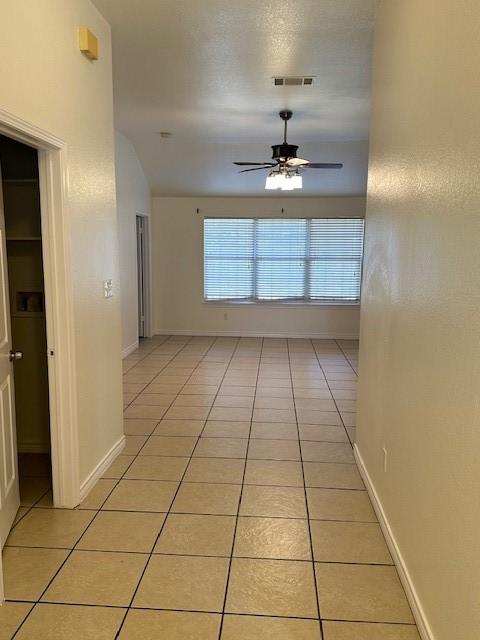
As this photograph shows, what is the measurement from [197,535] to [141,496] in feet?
1.76

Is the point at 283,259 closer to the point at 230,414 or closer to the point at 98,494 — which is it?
the point at 230,414

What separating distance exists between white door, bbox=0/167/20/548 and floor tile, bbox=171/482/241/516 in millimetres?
849

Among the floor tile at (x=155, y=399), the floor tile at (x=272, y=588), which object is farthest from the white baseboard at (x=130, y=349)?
the floor tile at (x=272, y=588)

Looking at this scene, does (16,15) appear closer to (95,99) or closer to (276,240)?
(95,99)

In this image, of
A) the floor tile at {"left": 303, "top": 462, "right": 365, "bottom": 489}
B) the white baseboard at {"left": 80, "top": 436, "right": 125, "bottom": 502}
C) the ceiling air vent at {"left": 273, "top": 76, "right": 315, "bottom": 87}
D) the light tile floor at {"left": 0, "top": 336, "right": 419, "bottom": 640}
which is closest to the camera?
the light tile floor at {"left": 0, "top": 336, "right": 419, "bottom": 640}

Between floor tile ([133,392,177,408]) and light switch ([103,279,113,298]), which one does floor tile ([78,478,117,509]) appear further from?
floor tile ([133,392,177,408])

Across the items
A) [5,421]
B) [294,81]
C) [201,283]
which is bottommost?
[5,421]

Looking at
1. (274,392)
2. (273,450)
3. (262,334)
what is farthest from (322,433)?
(262,334)

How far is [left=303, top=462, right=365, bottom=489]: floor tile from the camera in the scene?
10.0 feet

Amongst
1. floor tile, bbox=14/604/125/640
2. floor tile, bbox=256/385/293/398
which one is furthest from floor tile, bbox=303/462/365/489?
floor tile, bbox=256/385/293/398

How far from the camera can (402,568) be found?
7.04ft

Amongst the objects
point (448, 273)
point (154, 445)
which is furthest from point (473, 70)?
point (154, 445)

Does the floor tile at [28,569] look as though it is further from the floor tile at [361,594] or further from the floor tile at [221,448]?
the floor tile at [221,448]

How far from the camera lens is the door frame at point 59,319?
2.50 meters
